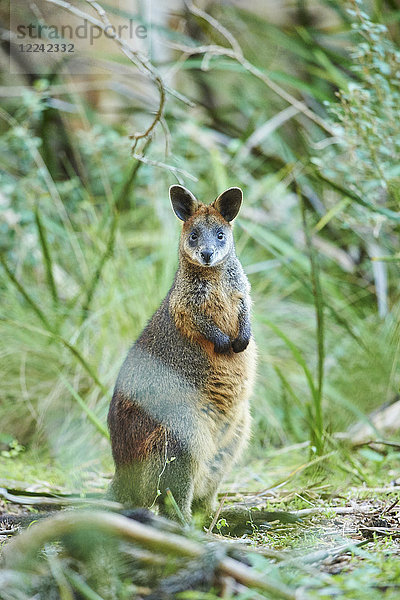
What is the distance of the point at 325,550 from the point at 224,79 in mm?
7578

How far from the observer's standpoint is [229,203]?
3.44 metres

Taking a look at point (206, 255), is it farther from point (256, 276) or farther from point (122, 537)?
point (256, 276)

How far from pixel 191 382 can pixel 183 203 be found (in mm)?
915

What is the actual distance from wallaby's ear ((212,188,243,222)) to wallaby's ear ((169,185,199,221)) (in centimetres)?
11

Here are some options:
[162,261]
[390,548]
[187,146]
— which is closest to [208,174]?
[187,146]

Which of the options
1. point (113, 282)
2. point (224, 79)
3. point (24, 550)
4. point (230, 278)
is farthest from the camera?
point (224, 79)

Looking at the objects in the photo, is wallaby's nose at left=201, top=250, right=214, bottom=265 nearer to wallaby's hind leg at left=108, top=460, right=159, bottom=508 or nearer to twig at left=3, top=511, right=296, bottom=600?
wallaby's hind leg at left=108, top=460, right=159, bottom=508

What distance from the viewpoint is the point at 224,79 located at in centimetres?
901

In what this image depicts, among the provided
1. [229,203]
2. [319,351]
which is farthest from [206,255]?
[319,351]

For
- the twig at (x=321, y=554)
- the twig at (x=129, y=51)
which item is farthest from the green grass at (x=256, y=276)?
the twig at (x=129, y=51)

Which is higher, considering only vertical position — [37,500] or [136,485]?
[136,485]

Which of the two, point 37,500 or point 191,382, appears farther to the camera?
point 37,500

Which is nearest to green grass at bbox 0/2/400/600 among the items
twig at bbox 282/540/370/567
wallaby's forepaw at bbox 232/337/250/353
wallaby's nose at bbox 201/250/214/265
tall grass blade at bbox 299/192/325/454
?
tall grass blade at bbox 299/192/325/454

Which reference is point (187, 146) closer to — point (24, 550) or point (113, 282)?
point (113, 282)
